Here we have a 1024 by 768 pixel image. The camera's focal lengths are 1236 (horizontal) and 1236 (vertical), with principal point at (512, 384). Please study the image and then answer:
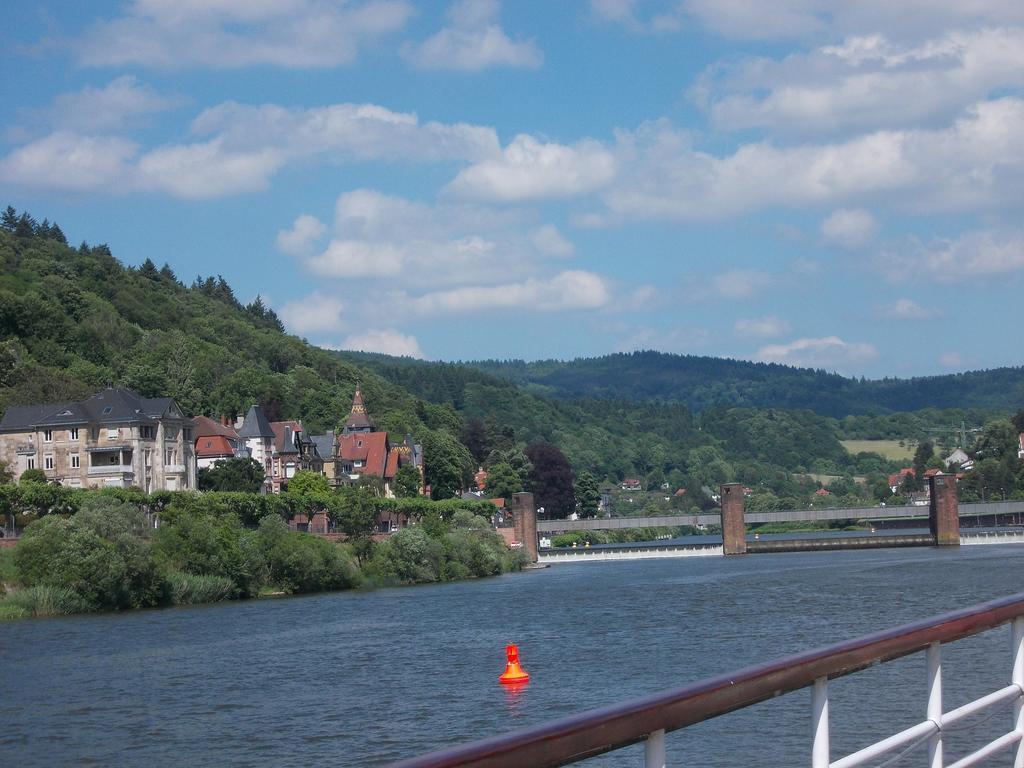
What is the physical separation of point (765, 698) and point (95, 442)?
303ft

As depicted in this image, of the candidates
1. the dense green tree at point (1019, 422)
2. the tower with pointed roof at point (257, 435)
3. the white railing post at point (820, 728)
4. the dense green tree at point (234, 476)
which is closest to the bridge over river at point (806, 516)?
the dense green tree at point (1019, 422)

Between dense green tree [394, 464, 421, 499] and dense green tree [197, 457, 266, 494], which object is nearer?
dense green tree [197, 457, 266, 494]

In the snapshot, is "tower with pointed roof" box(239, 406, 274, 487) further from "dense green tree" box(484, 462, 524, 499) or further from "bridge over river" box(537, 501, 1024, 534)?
"bridge over river" box(537, 501, 1024, 534)

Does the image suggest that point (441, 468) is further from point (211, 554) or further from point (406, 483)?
point (211, 554)

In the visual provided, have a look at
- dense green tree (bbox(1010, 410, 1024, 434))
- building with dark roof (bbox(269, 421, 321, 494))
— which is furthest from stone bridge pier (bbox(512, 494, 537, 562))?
dense green tree (bbox(1010, 410, 1024, 434))

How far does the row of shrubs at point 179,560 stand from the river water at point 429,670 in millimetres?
2954

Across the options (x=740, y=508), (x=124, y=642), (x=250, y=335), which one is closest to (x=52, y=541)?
(x=124, y=642)

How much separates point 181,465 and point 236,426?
34.5m

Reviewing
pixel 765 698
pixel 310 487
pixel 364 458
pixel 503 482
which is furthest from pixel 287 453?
pixel 765 698

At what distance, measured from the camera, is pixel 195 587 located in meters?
64.4

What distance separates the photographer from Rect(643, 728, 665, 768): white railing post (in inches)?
163

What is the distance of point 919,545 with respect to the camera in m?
124

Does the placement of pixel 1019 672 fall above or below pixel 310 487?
above

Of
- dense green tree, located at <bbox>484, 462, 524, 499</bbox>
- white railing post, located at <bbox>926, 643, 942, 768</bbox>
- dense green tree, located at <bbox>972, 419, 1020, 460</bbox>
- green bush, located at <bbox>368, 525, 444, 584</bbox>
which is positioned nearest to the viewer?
white railing post, located at <bbox>926, 643, 942, 768</bbox>
